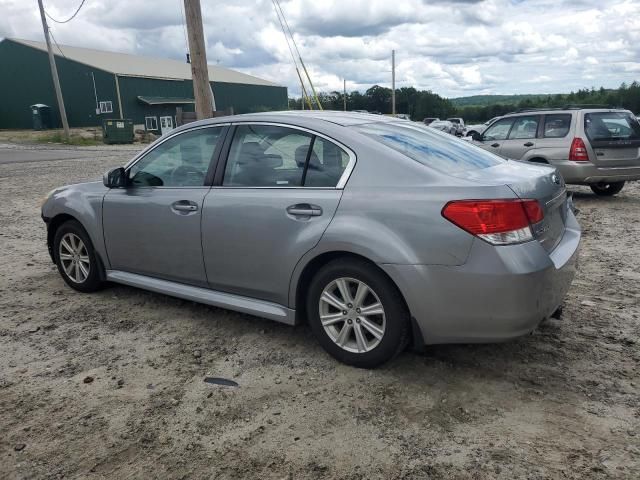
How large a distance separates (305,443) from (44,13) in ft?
107

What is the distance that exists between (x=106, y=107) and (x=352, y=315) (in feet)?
141

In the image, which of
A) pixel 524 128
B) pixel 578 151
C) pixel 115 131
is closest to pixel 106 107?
pixel 115 131

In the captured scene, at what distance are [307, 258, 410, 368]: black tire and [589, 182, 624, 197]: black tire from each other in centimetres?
854

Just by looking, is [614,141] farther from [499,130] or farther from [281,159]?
[281,159]

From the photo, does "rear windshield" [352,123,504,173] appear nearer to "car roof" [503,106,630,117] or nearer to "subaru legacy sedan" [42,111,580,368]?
"subaru legacy sedan" [42,111,580,368]

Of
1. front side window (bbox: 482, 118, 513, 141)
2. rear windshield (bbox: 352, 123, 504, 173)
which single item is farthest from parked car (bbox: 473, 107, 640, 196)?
rear windshield (bbox: 352, 123, 504, 173)

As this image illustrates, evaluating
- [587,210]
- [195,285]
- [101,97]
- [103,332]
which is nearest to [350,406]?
[195,285]

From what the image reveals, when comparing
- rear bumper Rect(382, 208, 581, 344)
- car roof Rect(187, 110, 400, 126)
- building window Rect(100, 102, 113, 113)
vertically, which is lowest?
rear bumper Rect(382, 208, 581, 344)

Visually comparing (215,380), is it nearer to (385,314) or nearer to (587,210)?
(385,314)

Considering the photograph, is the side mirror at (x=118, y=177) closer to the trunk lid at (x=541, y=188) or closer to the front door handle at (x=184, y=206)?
the front door handle at (x=184, y=206)

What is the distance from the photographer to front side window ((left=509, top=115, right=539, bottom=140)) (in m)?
10.1

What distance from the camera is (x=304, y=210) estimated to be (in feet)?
11.4

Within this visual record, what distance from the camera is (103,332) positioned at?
13.9 ft

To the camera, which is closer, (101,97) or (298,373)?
(298,373)
